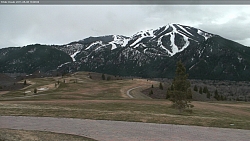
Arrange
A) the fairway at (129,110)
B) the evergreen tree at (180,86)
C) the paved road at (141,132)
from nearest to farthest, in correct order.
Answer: the paved road at (141,132) < the fairway at (129,110) < the evergreen tree at (180,86)

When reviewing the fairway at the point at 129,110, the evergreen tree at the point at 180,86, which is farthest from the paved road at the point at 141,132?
the evergreen tree at the point at 180,86

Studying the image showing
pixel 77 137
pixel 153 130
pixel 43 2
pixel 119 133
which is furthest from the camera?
pixel 153 130

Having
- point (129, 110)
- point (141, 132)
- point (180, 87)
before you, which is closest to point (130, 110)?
point (129, 110)

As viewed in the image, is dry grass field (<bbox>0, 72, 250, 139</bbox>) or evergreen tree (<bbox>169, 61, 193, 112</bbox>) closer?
dry grass field (<bbox>0, 72, 250, 139</bbox>)

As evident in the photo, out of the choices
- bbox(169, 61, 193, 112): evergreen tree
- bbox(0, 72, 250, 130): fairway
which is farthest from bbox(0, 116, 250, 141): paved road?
bbox(169, 61, 193, 112): evergreen tree

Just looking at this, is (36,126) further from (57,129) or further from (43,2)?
(43,2)

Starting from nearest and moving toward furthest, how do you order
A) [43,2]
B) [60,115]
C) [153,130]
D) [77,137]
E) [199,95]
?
[43,2]
[77,137]
[153,130]
[60,115]
[199,95]

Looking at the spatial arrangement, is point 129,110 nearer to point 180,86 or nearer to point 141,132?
point 180,86

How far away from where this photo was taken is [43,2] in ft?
34.1

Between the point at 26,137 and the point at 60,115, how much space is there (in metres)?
12.0

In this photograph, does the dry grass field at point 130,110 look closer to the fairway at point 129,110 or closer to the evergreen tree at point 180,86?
the fairway at point 129,110

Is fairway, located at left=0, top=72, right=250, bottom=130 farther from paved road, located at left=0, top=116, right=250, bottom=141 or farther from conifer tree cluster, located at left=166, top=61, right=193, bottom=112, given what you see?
paved road, located at left=0, top=116, right=250, bottom=141

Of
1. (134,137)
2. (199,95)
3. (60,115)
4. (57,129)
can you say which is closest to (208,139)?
(134,137)

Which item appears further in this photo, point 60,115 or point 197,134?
point 60,115
